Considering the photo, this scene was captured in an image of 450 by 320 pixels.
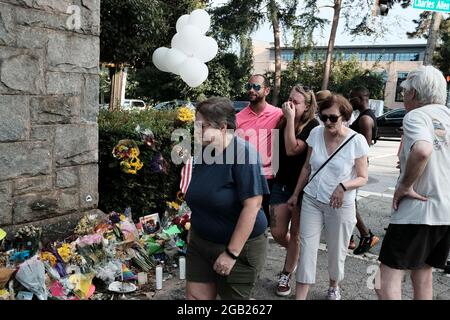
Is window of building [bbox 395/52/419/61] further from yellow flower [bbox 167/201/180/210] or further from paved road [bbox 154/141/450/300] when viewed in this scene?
yellow flower [bbox 167/201/180/210]

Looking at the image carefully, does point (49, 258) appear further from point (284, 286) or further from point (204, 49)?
point (204, 49)

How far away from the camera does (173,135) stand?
4.88 m

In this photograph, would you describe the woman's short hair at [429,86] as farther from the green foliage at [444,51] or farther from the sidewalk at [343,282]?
the green foliage at [444,51]

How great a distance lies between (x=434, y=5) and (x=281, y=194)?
18.6 feet

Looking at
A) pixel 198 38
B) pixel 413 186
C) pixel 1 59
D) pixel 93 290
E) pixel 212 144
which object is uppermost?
pixel 198 38

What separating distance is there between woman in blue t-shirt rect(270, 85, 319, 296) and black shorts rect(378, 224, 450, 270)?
1037 millimetres

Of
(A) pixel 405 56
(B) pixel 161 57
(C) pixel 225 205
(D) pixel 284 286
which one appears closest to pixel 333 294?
(D) pixel 284 286

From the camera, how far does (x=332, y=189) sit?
306cm

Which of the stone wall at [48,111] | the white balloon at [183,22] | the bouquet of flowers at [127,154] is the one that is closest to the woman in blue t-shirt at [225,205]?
the stone wall at [48,111]

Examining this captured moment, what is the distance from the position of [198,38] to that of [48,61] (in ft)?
7.21

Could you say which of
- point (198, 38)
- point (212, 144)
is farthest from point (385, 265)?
point (198, 38)

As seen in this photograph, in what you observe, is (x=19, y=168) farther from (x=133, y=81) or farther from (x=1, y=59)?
(x=133, y=81)

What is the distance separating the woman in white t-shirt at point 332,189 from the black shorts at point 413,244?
53cm

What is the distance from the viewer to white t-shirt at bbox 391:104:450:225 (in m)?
2.44
